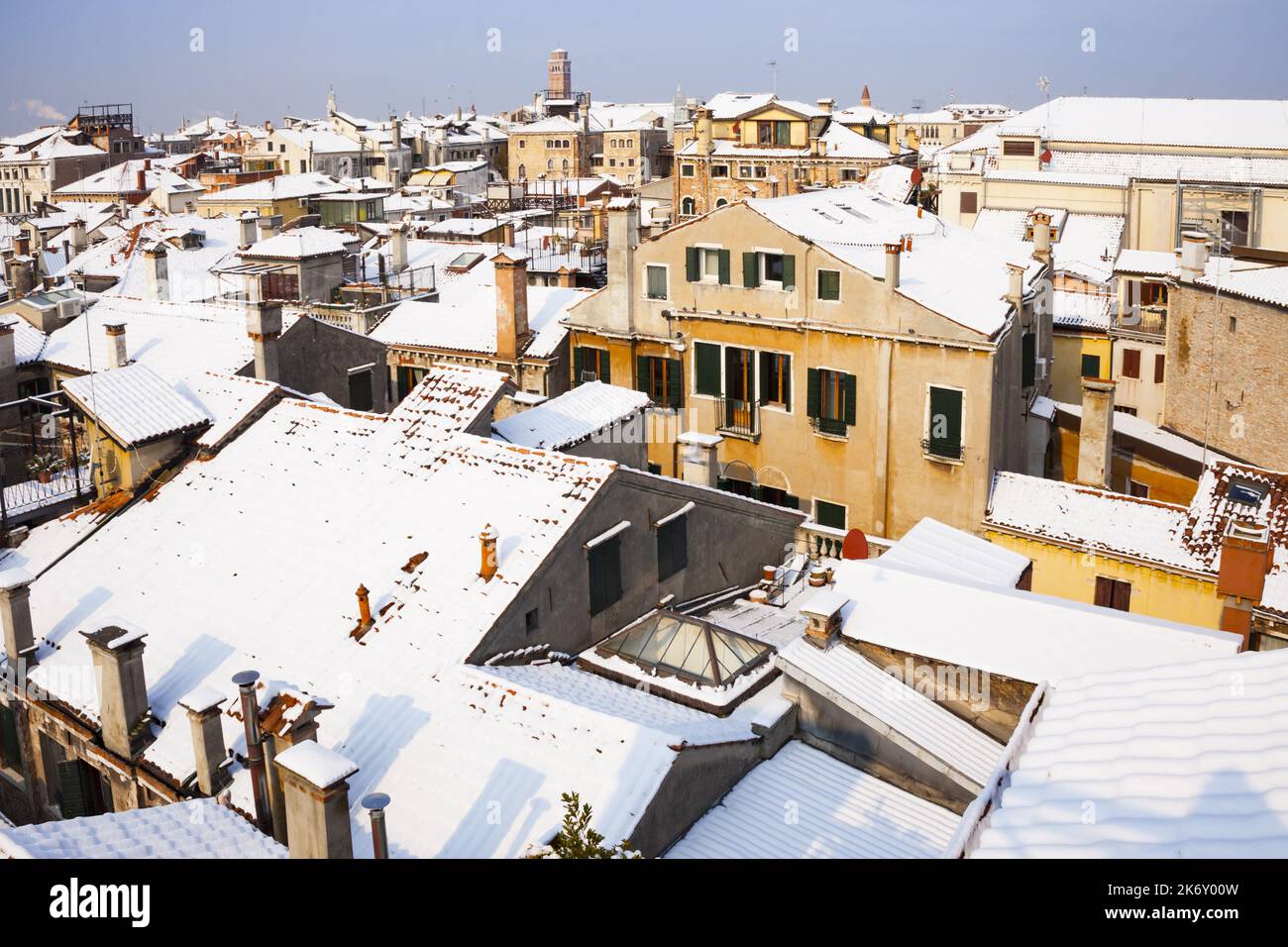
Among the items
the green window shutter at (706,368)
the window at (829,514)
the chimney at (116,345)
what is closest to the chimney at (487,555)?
the chimney at (116,345)

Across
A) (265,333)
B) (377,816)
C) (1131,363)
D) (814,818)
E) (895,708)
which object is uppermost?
(265,333)

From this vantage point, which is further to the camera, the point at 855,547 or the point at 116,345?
the point at 116,345

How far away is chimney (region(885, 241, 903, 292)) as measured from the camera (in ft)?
73.7

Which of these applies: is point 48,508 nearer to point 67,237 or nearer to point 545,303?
point 545,303

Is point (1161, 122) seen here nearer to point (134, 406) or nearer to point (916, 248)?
point (916, 248)

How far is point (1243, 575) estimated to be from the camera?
56.5 feet

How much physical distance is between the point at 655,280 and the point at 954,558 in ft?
39.1

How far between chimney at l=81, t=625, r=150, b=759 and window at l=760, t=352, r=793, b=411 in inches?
607

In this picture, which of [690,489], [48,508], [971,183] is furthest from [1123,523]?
[971,183]

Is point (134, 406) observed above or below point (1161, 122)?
below

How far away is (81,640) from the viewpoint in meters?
14.2

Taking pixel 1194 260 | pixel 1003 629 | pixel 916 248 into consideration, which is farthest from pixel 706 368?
pixel 1194 260

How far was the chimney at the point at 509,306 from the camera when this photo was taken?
87.9 feet

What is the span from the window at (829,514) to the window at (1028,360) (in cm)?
499
